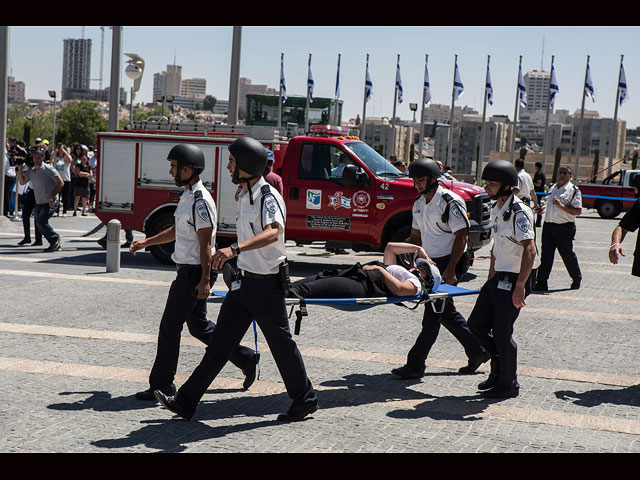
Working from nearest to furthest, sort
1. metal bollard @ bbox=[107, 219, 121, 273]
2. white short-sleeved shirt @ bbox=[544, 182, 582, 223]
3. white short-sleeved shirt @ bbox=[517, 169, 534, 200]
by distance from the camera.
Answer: white short-sleeved shirt @ bbox=[544, 182, 582, 223] → metal bollard @ bbox=[107, 219, 121, 273] → white short-sleeved shirt @ bbox=[517, 169, 534, 200]

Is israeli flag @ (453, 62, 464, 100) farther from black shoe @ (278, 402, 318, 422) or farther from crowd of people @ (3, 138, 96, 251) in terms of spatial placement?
black shoe @ (278, 402, 318, 422)

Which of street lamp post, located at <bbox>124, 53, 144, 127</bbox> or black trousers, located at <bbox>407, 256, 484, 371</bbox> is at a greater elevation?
street lamp post, located at <bbox>124, 53, 144, 127</bbox>

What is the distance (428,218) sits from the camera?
7305 mm

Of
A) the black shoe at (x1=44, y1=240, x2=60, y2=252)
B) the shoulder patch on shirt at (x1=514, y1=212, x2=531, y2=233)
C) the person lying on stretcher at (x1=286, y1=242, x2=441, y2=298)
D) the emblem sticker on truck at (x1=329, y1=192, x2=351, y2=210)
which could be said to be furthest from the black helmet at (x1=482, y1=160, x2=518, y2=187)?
the black shoe at (x1=44, y1=240, x2=60, y2=252)

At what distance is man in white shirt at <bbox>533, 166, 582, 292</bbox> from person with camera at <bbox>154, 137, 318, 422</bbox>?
7.97 m

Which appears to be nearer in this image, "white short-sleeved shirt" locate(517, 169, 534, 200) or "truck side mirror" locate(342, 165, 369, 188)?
"truck side mirror" locate(342, 165, 369, 188)

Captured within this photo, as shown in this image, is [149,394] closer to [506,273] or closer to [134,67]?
[506,273]

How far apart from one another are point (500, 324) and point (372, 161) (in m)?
7.74

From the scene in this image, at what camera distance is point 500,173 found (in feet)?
21.4

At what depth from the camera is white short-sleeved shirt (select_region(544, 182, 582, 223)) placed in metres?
12.7

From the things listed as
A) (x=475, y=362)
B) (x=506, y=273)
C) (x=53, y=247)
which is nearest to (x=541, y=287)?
(x=475, y=362)

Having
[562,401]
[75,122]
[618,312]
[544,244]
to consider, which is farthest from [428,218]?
[75,122]

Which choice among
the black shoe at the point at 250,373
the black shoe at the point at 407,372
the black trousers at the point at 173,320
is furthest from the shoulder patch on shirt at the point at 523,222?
the black trousers at the point at 173,320

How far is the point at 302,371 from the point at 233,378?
1.32 meters
